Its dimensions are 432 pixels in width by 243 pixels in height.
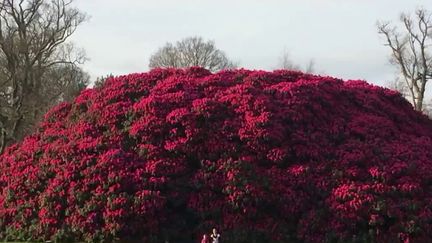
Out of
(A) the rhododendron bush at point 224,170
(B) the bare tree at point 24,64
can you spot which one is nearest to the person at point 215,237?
(A) the rhododendron bush at point 224,170

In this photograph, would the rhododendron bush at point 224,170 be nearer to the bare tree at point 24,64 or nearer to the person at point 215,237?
the person at point 215,237

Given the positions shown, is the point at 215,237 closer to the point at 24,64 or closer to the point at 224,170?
the point at 224,170

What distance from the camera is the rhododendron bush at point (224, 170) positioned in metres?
14.1

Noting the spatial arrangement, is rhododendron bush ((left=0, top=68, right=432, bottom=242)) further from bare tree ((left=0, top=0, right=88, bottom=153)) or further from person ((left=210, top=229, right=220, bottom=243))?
bare tree ((left=0, top=0, right=88, bottom=153))

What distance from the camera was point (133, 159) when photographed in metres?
15.2

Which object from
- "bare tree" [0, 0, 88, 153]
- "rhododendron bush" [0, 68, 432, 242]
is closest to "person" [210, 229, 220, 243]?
"rhododendron bush" [0, 68, 432, 242]

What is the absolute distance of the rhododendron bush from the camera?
555 inches

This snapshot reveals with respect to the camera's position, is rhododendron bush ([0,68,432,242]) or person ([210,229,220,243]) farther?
rhododendron bush ([0,68,432,242])

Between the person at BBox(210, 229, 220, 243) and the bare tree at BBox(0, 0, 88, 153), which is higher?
the bare tree at BBox(0, 0, 88, 153)

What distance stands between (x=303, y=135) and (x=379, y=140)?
6.16ft

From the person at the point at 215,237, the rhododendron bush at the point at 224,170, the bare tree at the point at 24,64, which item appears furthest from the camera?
the bare tree at the point at 24,64

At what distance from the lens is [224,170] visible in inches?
583

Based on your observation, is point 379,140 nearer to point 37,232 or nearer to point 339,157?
point 339,157

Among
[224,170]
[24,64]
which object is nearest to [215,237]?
[224,170]
